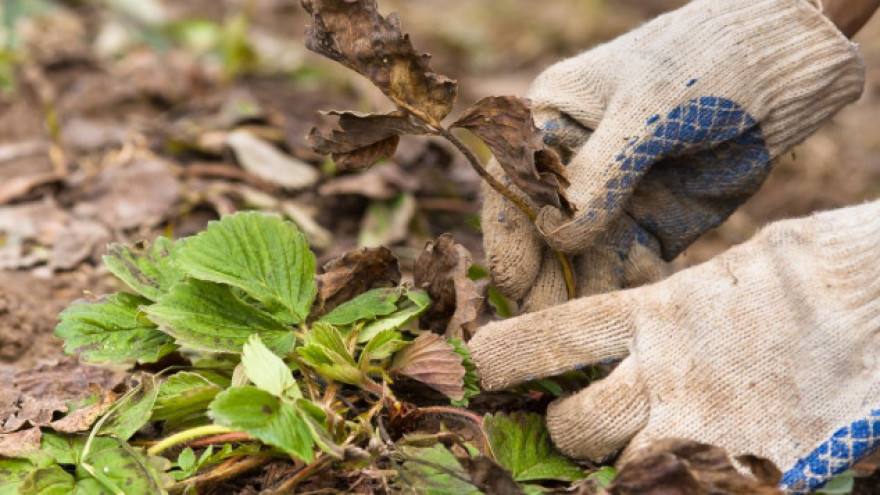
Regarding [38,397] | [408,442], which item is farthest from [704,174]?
[38,397]

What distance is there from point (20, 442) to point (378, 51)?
2.85 ft

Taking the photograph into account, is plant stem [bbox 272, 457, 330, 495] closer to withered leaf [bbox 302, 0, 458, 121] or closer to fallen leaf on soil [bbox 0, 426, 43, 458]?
fallen leaf on soil [bbox 0, 426, 43, 458]

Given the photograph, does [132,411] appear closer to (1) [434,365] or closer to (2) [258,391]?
(2) [258,391]

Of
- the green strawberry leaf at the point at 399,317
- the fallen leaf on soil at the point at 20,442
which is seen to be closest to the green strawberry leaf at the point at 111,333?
the fallen leaf on soil at the point at 20,442

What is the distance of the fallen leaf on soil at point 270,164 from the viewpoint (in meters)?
2.90

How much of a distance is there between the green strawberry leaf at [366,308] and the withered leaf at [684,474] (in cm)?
52

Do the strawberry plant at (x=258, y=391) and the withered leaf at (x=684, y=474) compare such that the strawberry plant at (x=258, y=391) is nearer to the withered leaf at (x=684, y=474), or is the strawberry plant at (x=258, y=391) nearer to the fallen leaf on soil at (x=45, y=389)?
the fallen leaf on soil at (x=45, y=389)

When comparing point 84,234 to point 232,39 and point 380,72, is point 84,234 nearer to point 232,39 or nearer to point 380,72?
point 380,72

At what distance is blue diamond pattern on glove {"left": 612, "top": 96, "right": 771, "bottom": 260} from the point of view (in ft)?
5.41

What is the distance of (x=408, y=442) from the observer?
1438 millimetres

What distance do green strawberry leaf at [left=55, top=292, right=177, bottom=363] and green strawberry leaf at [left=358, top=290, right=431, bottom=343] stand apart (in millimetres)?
350

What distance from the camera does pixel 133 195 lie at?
107 inches

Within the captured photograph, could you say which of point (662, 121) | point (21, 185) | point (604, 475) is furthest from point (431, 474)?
point (21, 185)

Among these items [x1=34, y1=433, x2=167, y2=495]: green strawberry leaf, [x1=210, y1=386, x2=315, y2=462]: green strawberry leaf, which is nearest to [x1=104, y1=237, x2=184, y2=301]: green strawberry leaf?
[x1=34, y1=433, x2=167, y2=495]: green strawberry leaf
